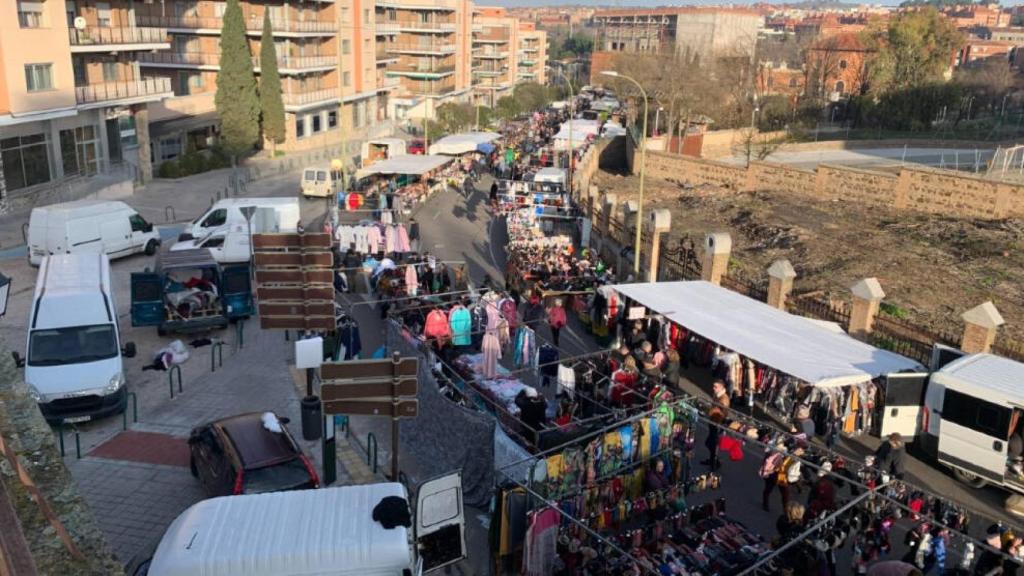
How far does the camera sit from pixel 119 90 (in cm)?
3753

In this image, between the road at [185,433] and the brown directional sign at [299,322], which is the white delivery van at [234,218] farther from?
the brown directional sign at [299,322]

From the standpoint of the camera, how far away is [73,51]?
3444 centimetres

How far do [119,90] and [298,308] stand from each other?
29.9 metres

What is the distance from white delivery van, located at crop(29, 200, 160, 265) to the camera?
→ 23.2 m

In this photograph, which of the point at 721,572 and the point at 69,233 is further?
the point at 69,233

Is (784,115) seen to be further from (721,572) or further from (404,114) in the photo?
(721,572)

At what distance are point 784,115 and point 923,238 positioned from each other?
1508 inches

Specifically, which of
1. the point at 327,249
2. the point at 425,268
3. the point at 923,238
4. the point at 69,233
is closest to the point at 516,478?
the point at 327,249

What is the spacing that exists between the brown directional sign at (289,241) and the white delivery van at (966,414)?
9.35 m

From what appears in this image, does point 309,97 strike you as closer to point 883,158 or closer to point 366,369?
point 883,158

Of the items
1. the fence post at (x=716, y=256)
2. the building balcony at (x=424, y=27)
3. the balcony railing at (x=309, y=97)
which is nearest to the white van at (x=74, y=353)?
the fence post at (x=716, y=256)

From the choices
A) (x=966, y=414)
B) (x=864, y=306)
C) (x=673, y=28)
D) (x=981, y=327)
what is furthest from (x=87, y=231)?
(x=673, y=28)

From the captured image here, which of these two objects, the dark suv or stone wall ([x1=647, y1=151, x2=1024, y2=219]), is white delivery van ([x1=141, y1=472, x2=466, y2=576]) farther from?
stone wall ([x1=647, y1=151, x2=1024, y2=219])

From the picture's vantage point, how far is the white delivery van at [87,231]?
76.0 feet
